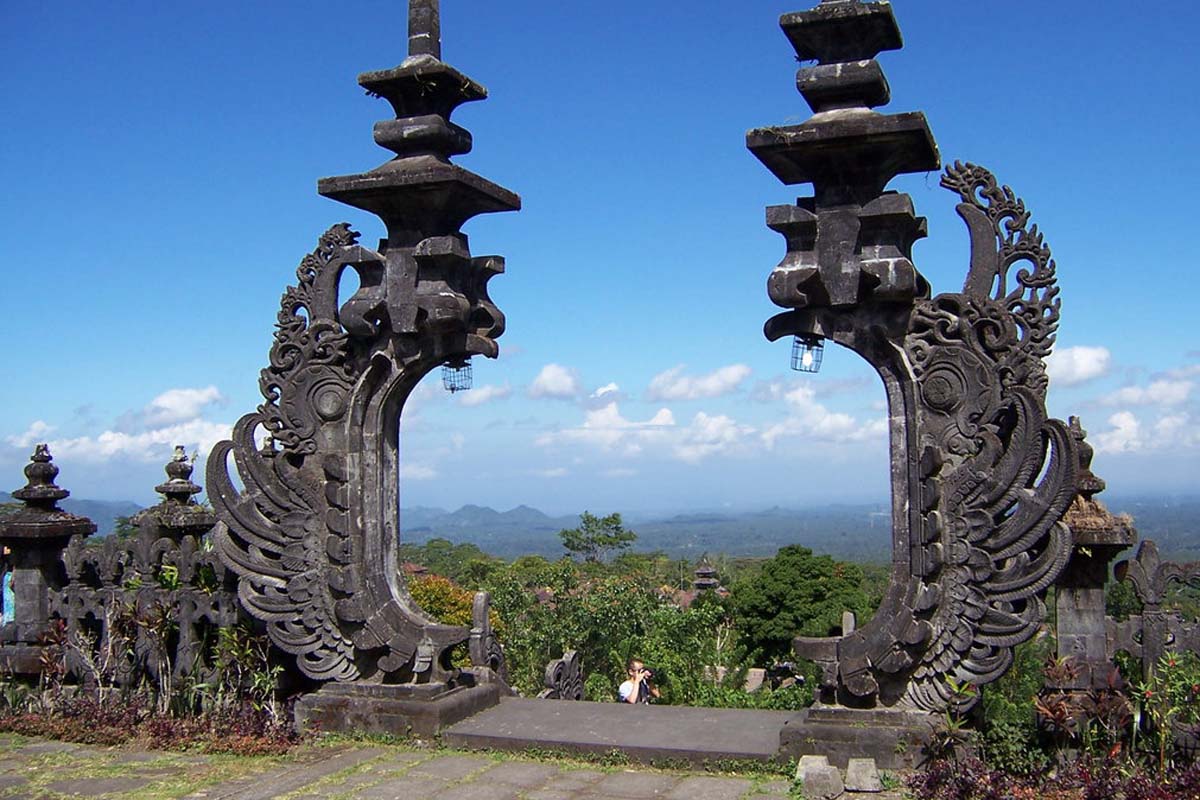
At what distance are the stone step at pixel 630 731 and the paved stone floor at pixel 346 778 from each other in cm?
13

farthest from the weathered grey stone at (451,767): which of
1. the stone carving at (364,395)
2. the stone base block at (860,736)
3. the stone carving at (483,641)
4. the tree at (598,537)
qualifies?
the tree at (598,537)

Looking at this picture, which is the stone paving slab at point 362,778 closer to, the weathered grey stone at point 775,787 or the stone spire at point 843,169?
the weathered grey stone at point 775,787

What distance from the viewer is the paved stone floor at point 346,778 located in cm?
645

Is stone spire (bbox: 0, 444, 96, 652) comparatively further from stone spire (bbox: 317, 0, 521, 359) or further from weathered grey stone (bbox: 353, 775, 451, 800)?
weathered grey stone (bbox: 353, 775, 451, 800)

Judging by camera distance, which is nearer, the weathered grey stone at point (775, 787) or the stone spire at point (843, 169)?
the weathered grey stone at point (775, 787)

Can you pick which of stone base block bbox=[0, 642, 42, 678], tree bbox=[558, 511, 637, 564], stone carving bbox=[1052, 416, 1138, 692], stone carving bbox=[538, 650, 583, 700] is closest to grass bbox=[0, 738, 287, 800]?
stone base block bbox=[0, 642, 42, 678]

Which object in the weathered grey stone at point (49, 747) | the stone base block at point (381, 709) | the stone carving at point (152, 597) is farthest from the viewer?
the stone carving at point (152, 597)

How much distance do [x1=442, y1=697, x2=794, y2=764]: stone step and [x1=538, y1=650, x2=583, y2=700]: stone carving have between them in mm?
4285

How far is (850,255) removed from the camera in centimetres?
700

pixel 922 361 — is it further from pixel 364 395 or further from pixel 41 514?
pixel 41 514

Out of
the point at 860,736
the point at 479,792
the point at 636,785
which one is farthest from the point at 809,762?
the point at 479,792

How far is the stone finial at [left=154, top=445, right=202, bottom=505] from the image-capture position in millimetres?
8992

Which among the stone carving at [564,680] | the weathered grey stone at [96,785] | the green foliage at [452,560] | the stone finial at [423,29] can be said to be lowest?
the stone carving at [564,680]

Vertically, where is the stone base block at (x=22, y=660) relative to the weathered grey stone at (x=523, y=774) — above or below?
above
